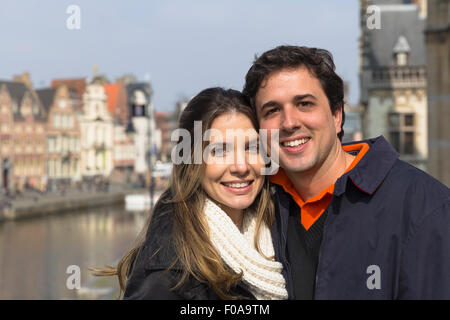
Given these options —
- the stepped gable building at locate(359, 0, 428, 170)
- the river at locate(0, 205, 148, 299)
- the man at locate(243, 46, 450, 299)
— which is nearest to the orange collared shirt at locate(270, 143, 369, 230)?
the man at locate(243, 46, 450, 299)

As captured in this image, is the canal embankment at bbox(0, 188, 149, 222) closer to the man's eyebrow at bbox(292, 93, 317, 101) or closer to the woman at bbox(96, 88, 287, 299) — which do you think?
the woman at bbox(96, 88, 287, 299)

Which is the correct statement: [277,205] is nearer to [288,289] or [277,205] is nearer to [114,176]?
[288,289]

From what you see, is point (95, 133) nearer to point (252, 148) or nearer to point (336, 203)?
point (252, 148)

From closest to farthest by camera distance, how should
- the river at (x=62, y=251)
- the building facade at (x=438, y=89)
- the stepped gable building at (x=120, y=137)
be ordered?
the river at (x=62, y=251), the building facade at (x=438, y=89), the stepped gable building at (x=120, y=137)

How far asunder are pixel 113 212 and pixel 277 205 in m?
31.6

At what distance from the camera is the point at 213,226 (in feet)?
8.81

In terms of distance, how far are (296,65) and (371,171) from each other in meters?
0.59

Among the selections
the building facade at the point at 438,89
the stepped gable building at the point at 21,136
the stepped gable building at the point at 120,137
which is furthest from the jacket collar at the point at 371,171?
the stepped gable building at the point at 120,137

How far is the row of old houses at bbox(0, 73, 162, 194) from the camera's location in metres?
43.2

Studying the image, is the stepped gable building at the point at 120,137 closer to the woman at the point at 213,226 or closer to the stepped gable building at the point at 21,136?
the stepped gable building at the point at 21,136

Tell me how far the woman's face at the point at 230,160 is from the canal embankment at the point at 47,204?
27467 millimetres

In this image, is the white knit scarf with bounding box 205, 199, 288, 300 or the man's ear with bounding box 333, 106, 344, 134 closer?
the white knit scarf with bounding box 205, 199, 288, 300

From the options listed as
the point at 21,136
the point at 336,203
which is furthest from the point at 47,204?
the point at 336,203

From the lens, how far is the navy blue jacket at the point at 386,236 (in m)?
2.25
